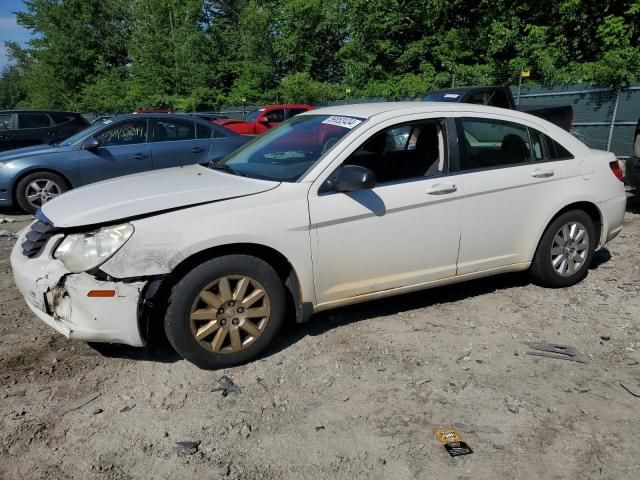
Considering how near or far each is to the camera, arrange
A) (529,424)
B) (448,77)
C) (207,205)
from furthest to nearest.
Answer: (448,77)
(207,205)
(529,424)

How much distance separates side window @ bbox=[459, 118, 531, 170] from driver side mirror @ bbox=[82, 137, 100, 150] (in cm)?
595

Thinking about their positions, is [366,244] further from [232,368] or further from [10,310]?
[10,310]

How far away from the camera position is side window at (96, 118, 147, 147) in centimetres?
830

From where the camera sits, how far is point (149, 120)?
852 centimetres

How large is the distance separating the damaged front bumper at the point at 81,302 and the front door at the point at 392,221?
1192 mm

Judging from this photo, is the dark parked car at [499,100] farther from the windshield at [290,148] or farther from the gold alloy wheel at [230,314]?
the gold alloy wheel at [230,314]

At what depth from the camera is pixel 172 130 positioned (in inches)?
340

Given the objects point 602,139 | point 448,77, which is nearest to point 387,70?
point 448,77

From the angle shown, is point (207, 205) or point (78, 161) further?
point (78, 161)

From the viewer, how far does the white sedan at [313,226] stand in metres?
3.16

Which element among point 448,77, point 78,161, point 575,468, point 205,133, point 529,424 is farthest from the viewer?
point 448,77

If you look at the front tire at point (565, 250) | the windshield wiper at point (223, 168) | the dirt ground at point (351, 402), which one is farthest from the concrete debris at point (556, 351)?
the windshield wiper at point (223, 168)

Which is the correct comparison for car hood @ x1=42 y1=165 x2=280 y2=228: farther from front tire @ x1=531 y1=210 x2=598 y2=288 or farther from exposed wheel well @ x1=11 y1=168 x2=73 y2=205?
exposed wheel well @ x1=11 y1=168 x2=73 y2=205

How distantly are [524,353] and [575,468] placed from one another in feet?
3.85
